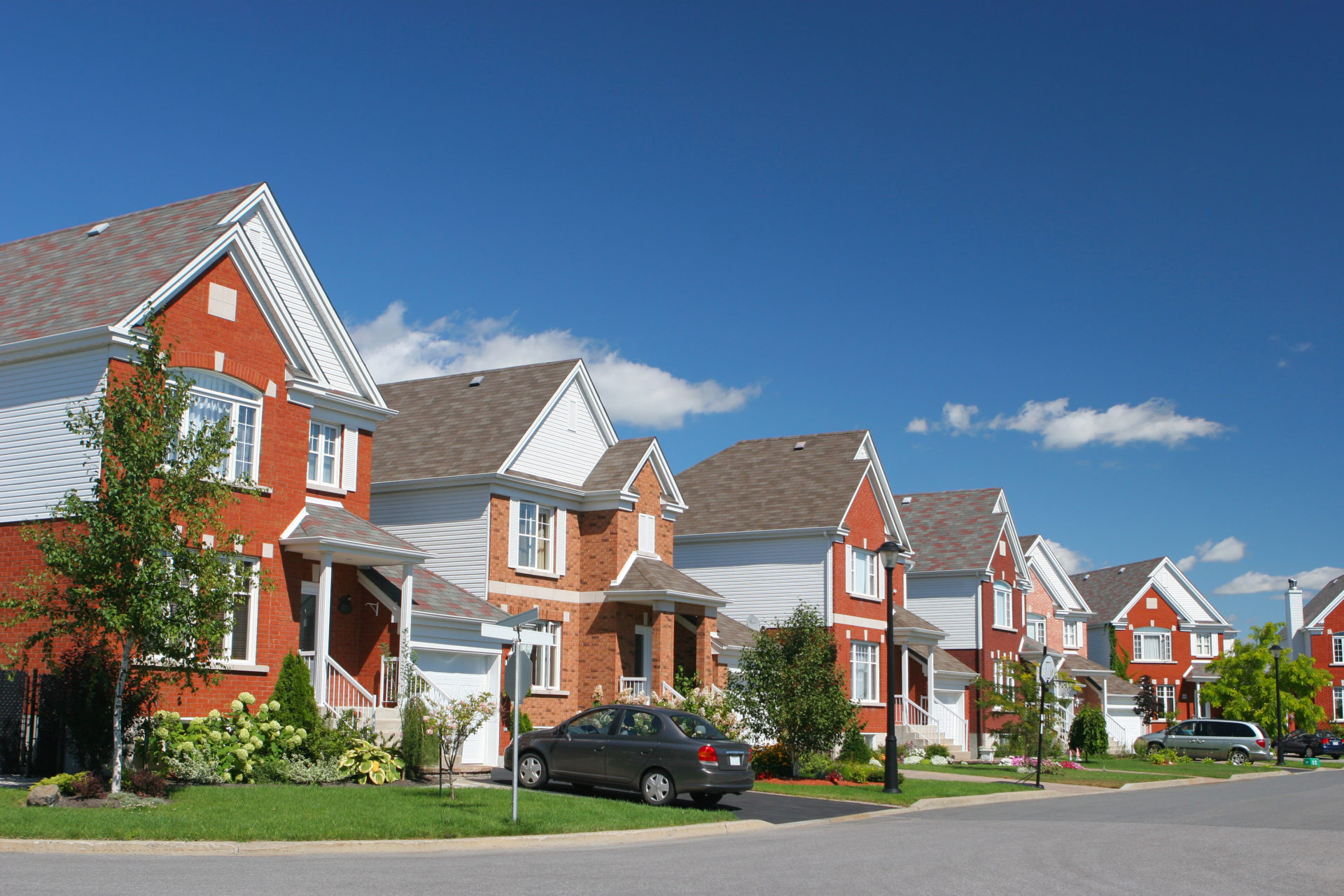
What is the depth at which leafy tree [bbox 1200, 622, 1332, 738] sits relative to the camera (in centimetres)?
6150

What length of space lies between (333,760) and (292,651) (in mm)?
2560

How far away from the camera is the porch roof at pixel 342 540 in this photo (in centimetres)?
2400

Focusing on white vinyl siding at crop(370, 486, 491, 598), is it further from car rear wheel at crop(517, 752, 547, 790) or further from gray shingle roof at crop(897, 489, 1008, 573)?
gray shingle roof at crop(897, 489, 1008, 573)

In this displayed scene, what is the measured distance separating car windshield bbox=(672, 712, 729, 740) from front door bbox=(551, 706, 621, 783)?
4.00 feet

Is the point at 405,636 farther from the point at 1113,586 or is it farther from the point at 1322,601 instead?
the point at 1322,601

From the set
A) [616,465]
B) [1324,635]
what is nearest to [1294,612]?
[1324,635]

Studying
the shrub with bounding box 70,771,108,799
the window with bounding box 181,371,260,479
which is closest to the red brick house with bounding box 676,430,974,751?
the window with bounding box 181,371,260,479

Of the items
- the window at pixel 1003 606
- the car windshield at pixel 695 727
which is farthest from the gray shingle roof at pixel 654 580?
the window at pixel 1003 606

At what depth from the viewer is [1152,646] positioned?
74375 millimetres

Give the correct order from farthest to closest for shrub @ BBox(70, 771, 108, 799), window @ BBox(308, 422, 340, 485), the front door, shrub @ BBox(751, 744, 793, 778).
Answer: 1. shrub @ BBox(751, 744, 793, 778)
2. window @ BBox(308, 422, 340, 485)
3. the front door
4. shrub @ BBox(70, 771, 108, 799)

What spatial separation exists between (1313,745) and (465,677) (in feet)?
147

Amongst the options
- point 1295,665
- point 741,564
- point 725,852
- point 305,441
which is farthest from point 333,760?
point 1295,665

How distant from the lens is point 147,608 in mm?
17312

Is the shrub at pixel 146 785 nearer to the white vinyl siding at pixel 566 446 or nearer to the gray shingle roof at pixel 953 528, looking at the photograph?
the white vinyl siding at pixel 566 446
